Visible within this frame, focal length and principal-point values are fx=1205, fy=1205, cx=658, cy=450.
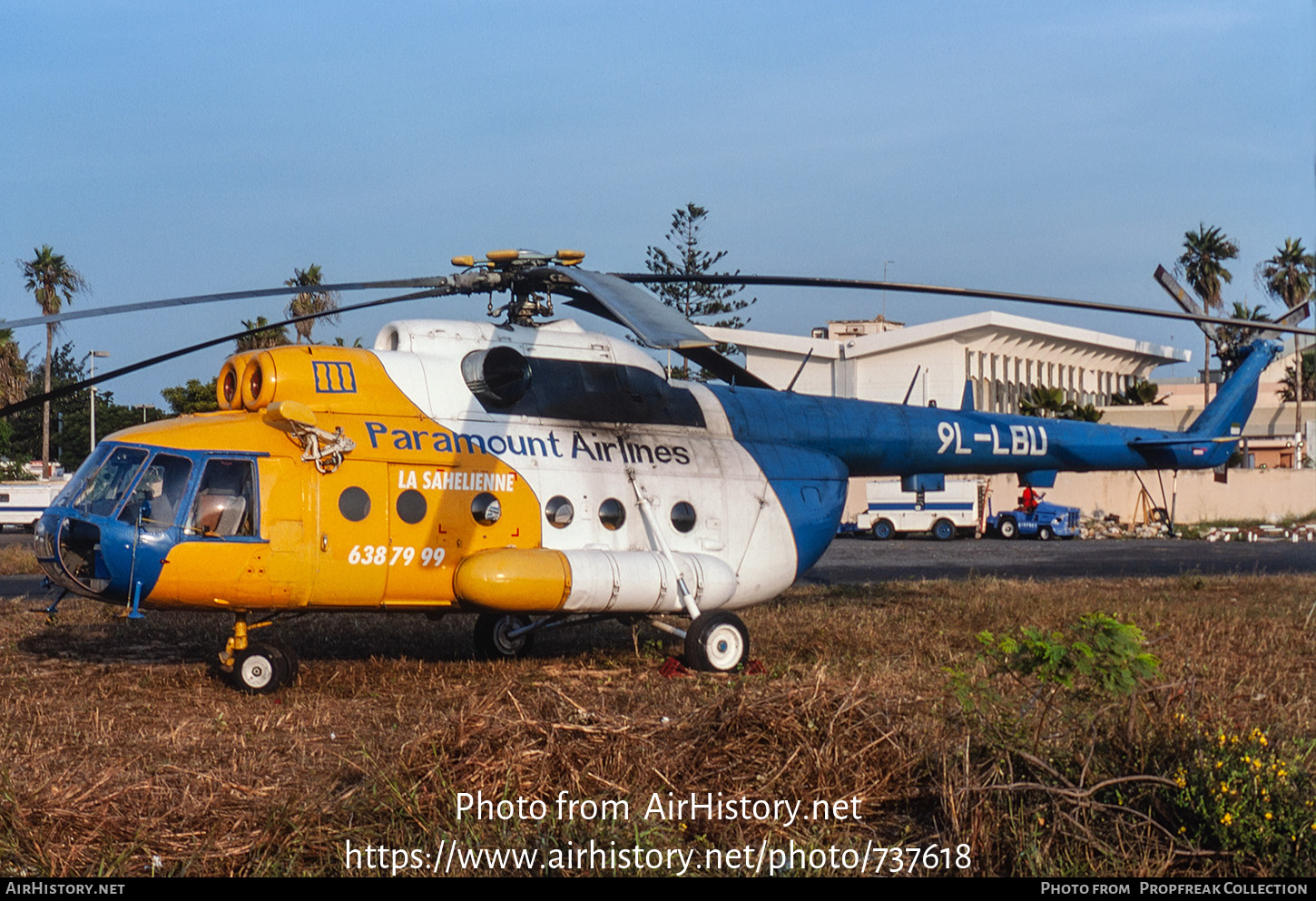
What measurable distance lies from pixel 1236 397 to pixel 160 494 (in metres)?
15.6

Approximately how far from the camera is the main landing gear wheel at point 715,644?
1216 centimetres

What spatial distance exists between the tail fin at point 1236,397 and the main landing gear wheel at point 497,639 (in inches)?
434

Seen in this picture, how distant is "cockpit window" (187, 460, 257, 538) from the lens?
35.8 feet

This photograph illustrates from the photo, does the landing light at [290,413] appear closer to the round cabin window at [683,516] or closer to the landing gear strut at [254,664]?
the landing gear strut at [254,664]

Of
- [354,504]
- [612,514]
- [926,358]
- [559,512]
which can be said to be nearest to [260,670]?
[354,504]

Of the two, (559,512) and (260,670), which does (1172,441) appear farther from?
(260,670)

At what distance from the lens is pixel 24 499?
48.1m

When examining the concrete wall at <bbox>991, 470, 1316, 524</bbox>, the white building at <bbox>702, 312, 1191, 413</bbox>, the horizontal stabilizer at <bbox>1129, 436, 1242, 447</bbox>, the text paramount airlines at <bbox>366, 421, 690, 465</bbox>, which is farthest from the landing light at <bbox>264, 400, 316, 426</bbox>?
the white building at <bbox>702, 312, 1191, 413</bbox>

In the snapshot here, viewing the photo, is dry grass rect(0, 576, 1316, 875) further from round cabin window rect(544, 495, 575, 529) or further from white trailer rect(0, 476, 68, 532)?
white trailer rect(0, 476, 68, 532)

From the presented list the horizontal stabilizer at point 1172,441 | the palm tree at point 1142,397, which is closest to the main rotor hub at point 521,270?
the horizontal stabilizer at point 1172,441

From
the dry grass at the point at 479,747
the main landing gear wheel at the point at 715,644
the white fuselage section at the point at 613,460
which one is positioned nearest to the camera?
the dry grass at the point at 479,747

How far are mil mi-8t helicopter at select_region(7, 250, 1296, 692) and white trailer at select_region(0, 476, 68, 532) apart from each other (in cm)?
4050

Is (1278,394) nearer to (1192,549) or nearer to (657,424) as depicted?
(1192,549)

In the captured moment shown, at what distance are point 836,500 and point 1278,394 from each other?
70.6m
